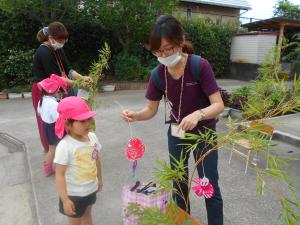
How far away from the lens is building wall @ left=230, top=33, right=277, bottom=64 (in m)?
12.8

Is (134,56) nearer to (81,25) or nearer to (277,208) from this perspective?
(81,25)

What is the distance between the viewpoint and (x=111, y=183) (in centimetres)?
358

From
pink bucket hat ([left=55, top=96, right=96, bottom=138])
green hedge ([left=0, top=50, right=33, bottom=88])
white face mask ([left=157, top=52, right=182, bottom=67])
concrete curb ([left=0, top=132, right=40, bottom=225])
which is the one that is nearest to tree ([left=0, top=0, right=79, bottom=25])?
green hedge ([left=0, top=50, right=33, bottom=88])

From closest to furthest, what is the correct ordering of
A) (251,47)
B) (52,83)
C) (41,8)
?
(52,83)
(41,8)
(251,47)

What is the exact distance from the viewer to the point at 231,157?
4.36 metres

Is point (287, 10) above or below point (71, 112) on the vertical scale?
above

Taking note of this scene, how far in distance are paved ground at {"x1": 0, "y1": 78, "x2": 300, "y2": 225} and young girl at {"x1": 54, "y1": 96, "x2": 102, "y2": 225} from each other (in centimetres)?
77

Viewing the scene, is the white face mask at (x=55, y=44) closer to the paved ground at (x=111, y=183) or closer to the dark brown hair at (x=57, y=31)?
the dark brown hair at (x=57, y=31)

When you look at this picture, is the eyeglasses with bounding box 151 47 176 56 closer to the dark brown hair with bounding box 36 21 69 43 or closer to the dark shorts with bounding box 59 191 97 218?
the dark shorts with bounding box 59 191 97 218

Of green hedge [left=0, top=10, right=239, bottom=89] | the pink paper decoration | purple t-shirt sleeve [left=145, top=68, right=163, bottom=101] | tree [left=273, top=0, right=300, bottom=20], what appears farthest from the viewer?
tree [left=273, top=0, right=300, bottom=20]

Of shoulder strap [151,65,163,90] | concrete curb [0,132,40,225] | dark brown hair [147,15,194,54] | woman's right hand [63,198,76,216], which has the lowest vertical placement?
concrete curb [0,132,40,225]

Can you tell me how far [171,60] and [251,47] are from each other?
40.2ft

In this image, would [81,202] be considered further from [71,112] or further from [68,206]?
[71,112]

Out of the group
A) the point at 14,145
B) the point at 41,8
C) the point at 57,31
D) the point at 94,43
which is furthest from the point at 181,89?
the point at 94,43
